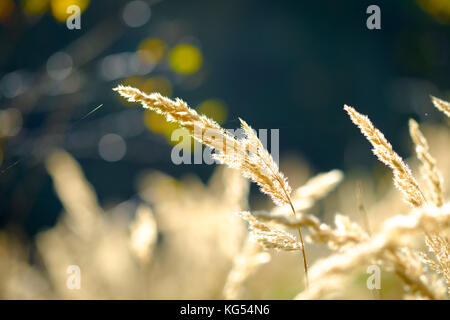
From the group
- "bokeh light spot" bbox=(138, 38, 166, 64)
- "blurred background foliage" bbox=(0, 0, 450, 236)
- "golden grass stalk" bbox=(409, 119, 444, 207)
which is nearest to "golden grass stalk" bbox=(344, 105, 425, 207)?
"golden grass stalk" bbox=(409, 119, 444, 207)

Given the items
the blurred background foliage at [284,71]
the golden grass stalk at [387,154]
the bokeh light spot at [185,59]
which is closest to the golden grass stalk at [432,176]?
the golden grass stalk at [387,154]

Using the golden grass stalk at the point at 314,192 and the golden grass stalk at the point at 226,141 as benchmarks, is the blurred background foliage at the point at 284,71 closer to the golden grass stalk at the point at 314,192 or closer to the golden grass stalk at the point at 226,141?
the golden grass stalk at the point at 314,192

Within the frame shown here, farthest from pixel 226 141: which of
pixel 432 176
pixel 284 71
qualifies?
pixel 284 71

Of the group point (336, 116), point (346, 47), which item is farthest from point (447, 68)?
point (346, 47)

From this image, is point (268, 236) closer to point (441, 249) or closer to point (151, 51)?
point (441, 249)
